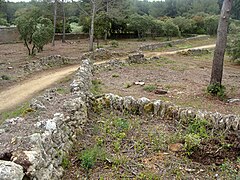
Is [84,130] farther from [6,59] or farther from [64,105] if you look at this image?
[6,59]

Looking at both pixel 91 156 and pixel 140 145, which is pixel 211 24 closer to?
pixel 140 145

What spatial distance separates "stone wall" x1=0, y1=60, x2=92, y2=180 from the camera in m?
3.62

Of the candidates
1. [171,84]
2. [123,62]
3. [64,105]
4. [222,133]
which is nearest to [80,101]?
[64,105]

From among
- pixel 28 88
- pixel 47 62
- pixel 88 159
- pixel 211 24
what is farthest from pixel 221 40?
pixel 211 24

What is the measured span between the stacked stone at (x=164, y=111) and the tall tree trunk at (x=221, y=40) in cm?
355

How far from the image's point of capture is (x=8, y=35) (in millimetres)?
29875

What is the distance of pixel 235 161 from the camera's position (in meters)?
5.35

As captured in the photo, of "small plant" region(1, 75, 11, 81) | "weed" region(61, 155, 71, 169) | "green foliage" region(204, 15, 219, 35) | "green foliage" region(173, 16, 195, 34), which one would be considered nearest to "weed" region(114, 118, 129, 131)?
"weed" region(61, 155, 71, 169)

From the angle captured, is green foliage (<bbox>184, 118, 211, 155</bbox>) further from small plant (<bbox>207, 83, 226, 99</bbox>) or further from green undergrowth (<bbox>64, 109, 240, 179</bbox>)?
small plant (<bbox>207, 83, 226, 99</bbox>)

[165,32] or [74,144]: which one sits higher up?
[165,32]

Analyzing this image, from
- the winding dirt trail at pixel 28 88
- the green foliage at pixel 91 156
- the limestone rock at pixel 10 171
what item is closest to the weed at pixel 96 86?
the winding dirt trail at pixel 28 88

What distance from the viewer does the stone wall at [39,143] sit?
Result: 362 cm

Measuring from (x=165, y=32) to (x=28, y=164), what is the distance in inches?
1342

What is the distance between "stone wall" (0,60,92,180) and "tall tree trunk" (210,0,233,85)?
A: 554 cm
